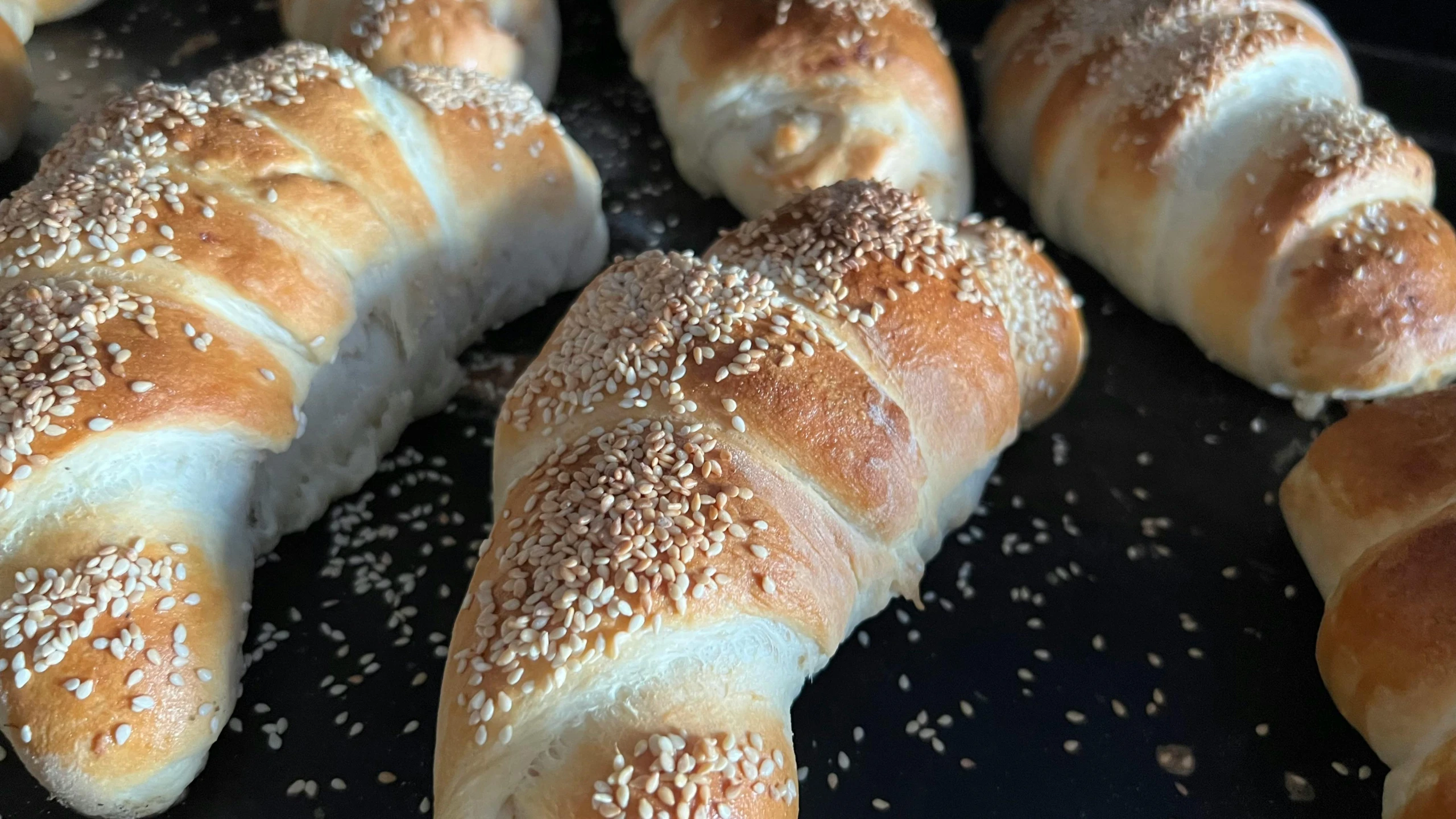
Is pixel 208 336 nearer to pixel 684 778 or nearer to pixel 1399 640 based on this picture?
pixel 684 778

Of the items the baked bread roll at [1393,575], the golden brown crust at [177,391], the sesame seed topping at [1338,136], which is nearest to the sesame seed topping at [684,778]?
the golden brown crust at [177,391]

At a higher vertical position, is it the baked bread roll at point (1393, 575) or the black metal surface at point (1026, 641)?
the baked bread roll at point (1393, 575)

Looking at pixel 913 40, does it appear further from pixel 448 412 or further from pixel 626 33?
pixel 448 412

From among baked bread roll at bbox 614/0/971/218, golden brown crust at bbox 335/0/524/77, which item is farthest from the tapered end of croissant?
baked bread roll at bbox 614/0/971/218

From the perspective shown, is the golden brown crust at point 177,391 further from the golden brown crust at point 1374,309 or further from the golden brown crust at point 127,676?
the golden brown crust at point 1374,309

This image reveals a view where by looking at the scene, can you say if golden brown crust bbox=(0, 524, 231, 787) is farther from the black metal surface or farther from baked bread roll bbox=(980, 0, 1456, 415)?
baked bread roll bbox=(980, 0, 1456, 415)

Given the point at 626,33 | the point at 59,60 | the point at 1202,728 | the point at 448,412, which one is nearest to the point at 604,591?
the point at 448,412

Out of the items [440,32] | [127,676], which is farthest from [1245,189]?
[127,676]
